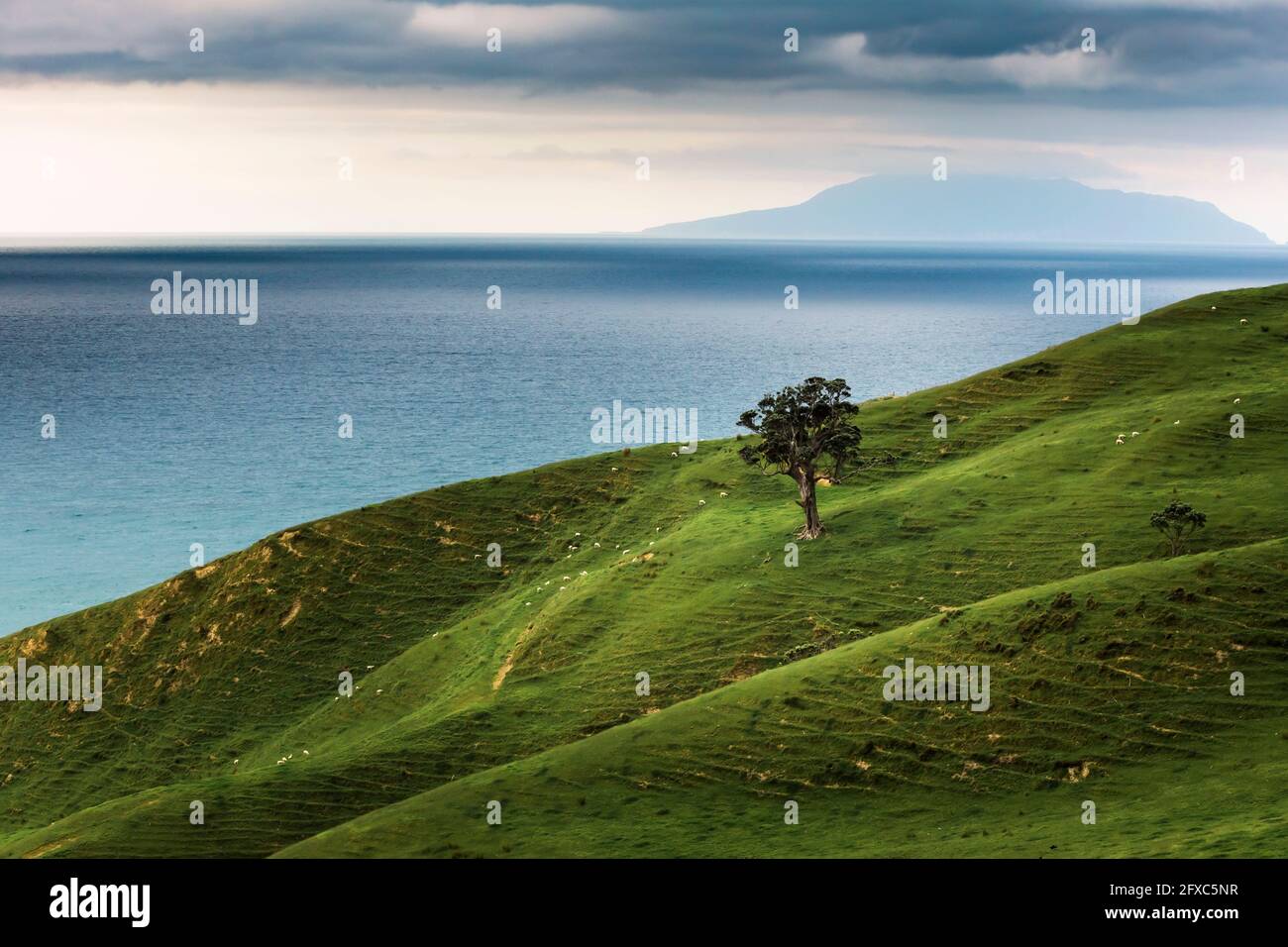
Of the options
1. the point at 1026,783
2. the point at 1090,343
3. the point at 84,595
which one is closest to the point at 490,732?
the point at 1026,783

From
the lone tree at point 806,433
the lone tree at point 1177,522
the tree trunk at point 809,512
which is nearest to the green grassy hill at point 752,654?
the lone tree at point 1177,522

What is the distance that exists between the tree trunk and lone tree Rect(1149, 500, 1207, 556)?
1717cm

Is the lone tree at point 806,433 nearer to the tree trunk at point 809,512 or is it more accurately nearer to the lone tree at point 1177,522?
the tree trunk at point 809,512

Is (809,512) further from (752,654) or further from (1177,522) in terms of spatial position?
(1177,522)

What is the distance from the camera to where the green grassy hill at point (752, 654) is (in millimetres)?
46719

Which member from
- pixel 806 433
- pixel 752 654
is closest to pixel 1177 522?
pixel 752 654

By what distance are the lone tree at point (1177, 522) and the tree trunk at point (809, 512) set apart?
17.2 meters

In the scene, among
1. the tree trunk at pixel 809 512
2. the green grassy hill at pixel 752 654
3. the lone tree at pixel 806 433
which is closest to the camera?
the green grassy hill at pixel 752 654

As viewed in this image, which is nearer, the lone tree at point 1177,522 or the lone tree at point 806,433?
the lone tree at point 1177,522

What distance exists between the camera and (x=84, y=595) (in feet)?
455

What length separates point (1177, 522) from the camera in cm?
6234

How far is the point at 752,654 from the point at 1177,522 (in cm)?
1931

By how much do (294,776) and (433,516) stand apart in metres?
34.3
